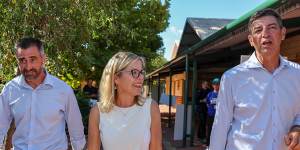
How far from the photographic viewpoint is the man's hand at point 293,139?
2.92m

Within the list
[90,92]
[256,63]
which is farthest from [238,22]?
[90,92]

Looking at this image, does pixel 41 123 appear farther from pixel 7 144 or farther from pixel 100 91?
pixel 7 144

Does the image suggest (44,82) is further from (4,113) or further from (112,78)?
(112,78)

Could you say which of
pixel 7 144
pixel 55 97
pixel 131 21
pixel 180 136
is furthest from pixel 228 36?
pixel 131 21

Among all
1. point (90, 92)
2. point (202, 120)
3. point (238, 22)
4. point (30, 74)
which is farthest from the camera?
point (90, 92)

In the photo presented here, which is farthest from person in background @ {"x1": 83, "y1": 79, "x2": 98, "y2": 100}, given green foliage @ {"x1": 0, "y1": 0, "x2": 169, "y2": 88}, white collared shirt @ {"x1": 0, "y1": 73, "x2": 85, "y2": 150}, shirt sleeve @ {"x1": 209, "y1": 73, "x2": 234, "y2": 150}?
shirt sleeve @ {"x1": 209, "y1": 73, "x2": 234, "y2": 150}

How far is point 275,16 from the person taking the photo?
3188 mm

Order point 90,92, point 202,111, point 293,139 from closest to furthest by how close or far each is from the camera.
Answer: point 293,139, point 202,111, point 90,92

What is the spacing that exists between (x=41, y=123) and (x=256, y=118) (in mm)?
1677

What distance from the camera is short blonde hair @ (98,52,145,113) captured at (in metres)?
3.32

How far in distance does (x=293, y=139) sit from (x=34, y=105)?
1973mm

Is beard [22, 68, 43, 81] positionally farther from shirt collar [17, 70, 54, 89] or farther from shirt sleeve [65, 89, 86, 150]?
shirt sleeve [65, 89, 86, 150]

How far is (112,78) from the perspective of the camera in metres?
3.37

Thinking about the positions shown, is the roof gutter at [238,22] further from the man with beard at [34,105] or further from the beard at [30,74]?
the beard at [30,74]
